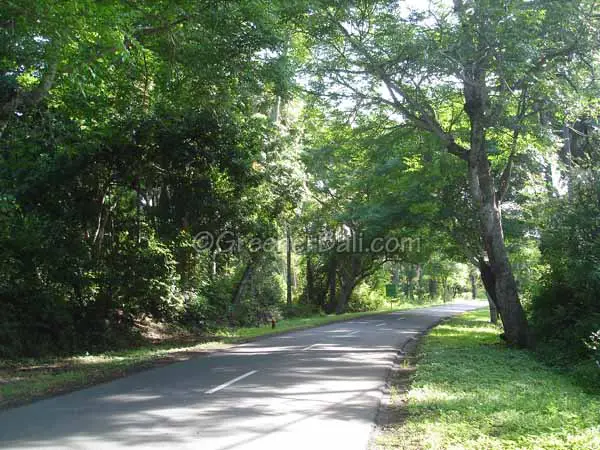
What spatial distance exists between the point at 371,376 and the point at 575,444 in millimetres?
5839

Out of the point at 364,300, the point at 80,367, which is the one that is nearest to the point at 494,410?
the point at 80,367

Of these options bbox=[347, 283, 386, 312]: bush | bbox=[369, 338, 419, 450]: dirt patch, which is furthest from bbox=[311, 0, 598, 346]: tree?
bbox=[347, 283, 386, 312]: bush

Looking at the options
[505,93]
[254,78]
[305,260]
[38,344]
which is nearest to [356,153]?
[505,93]

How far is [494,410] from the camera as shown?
25.1ft

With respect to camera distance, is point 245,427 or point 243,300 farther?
point 243,300

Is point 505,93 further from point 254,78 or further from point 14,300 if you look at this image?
point 14,300

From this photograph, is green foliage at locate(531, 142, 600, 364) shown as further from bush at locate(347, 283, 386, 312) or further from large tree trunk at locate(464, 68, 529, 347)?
bush at locate(347, 283, 386, 312)

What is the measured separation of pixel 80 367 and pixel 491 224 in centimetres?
1222

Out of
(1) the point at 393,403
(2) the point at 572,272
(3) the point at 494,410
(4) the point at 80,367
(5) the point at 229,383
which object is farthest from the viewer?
(2) the point at 572,272

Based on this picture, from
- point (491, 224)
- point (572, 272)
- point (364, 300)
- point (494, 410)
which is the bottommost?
point (364, 300)

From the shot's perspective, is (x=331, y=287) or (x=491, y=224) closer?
(x=491, y=224)

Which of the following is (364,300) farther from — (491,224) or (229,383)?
(229,383)

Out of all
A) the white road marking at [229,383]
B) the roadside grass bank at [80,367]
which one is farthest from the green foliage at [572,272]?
the roadside grass bank at [80,367]

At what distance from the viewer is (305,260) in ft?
148
